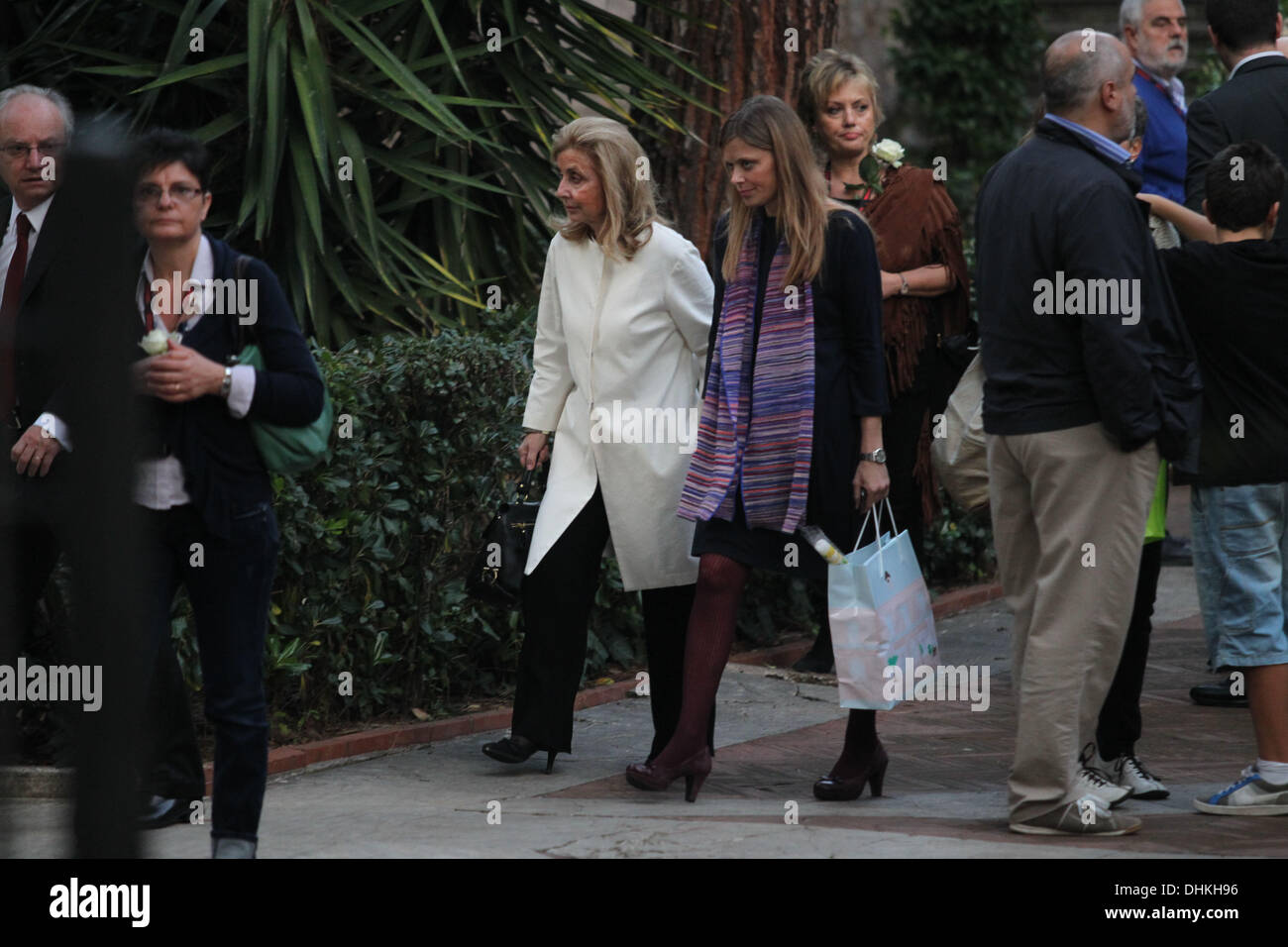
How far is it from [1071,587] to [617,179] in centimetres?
182

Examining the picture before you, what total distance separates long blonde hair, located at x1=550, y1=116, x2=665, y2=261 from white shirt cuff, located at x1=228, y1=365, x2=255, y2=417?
1.59m

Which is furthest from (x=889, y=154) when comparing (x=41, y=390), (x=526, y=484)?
(x=41, y=390)

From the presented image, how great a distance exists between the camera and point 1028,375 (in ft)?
14.9

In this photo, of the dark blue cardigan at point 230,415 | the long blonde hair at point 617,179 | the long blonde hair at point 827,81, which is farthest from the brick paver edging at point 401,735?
the long blonde hair at point 827,81

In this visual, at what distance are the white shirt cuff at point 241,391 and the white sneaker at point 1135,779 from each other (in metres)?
2.68

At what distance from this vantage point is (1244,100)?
5824mm

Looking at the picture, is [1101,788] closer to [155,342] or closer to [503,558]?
[503,558]

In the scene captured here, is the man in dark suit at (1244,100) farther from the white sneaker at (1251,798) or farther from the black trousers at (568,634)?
the black trousers at (568,634)

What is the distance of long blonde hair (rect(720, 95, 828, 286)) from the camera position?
197 inches

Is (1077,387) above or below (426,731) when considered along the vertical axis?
above
